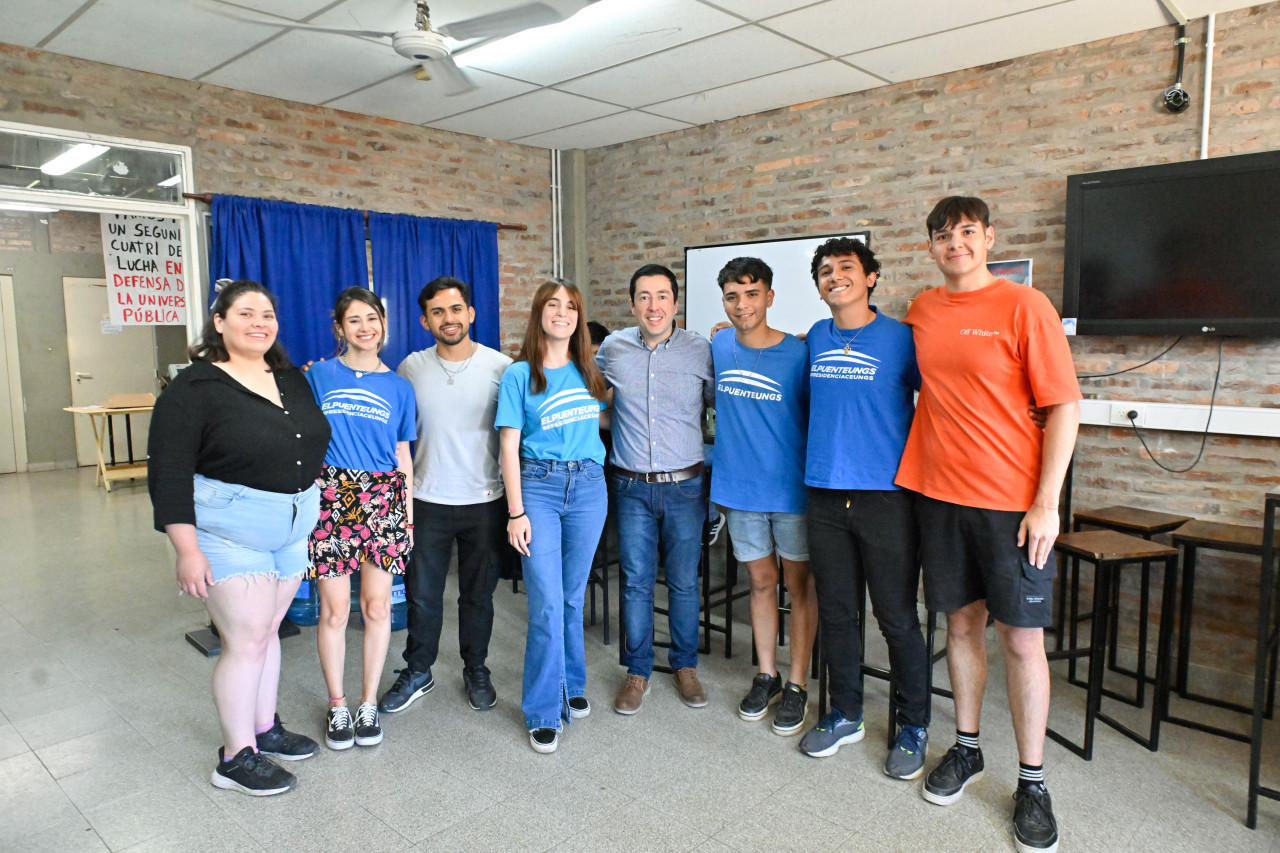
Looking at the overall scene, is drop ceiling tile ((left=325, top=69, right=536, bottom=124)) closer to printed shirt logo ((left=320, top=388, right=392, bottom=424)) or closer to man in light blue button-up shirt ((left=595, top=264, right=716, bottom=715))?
man in light blue button-up shirt ((left=595, top=264, right=716, bottom=715))

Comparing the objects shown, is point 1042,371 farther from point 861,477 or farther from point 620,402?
point 620,402

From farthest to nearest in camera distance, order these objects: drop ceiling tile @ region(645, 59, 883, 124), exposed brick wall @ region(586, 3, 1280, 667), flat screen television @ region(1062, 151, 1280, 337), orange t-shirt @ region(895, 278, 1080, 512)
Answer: drop ceiling tile @ region(645, 59, 883, 124) → exposed brick wall @ region(586, 3, 1280, 667) → flat screen television @ region(1062, 151, 1280, 337) → orange t-shirt @ region(895, 278, 1080, 512)

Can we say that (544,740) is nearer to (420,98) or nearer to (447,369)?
(447,369)

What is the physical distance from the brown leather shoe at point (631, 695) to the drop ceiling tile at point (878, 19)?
279 cm

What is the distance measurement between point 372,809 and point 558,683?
2.27 ft

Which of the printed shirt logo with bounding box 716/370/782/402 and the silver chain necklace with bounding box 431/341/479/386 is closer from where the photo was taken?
the printed shirt logo with bounding box 716/370/782/402

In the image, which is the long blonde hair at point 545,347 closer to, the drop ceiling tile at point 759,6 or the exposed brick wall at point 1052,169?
the drop ceiling tile at point 759,6

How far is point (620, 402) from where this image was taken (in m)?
2.98

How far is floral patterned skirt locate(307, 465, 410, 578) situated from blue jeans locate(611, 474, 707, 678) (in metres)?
0.81

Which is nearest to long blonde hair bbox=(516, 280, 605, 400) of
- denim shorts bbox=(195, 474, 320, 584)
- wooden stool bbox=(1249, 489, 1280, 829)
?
denim shorts bbox=(195, 474, 320, 584)

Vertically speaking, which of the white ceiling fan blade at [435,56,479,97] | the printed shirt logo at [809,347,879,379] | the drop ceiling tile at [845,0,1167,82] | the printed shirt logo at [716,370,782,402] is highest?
the drop ceiling tile at [845,0,1167,82]

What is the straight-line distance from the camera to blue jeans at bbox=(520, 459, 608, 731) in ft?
9.08

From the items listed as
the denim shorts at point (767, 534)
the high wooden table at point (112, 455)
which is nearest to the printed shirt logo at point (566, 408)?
the denim shorts at point (767, 534)

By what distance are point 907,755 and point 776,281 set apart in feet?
9.94
